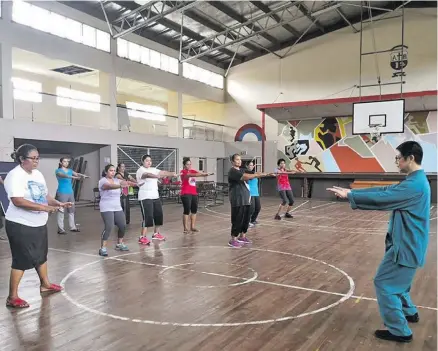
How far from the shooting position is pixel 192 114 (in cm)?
2353

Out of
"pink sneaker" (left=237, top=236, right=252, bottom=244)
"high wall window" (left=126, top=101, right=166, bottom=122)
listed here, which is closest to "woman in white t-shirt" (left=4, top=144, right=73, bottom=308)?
"pink sneaker" (left=237, top=236, right=252, bottom=244)

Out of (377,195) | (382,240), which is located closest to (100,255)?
(377,195)

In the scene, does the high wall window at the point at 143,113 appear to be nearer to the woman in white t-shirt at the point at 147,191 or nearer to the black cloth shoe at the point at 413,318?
the woman in white t-shirt at the point at 147,191

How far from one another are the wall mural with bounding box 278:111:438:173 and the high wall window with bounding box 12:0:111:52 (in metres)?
10.0

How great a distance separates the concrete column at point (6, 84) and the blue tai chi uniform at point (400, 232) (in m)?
11.9

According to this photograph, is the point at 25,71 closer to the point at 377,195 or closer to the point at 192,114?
the point at 192,114

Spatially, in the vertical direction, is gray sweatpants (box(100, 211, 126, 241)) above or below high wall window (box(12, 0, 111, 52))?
below

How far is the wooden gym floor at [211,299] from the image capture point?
321cm

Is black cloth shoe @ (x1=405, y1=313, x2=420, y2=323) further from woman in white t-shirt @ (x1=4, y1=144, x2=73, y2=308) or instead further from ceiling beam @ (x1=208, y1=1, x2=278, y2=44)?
ceiling beam @ (x1=208, y1=1, x2=278, y2=44)

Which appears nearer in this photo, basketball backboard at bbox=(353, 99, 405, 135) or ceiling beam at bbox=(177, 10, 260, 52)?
basketball backboard at bbox=(353, 99, 405, 135)

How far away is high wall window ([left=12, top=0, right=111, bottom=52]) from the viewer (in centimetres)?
1287

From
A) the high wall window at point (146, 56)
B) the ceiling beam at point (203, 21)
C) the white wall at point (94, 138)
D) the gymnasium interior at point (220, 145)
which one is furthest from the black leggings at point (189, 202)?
the ceiling beam at point (203, 21)

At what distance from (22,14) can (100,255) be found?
33.9 ft

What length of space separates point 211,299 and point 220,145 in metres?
17.7
